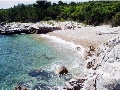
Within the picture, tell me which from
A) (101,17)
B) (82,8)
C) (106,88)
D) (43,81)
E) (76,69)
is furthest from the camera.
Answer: (82,8)

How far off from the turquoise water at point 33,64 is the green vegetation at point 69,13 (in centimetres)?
2537

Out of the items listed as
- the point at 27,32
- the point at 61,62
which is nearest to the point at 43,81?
the point at 61,62

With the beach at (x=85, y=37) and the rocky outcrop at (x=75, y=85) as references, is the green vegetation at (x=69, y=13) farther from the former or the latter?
the rocky outcrop at (x=75, y=85)

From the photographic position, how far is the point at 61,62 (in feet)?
140

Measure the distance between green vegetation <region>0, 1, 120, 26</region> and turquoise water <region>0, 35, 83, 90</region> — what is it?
25.4m

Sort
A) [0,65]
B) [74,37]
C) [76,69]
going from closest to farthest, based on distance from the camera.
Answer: [76,69] → [0,65] → [74,37]

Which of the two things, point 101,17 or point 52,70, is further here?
point 101,17

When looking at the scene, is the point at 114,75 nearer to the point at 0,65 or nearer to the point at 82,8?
the point at 0,65

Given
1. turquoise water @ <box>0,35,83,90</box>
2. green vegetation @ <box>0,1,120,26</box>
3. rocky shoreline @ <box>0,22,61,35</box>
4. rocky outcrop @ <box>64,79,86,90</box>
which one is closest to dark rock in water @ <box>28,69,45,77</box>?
turquoise water @ <box>0,35,83,90</box>

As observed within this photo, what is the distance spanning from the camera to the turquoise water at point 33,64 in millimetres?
32594

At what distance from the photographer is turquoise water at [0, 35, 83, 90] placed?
1283 inches

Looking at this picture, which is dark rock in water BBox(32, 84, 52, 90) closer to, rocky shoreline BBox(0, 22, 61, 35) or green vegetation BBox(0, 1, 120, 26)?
green vegetation BBox(0, 1, 120, 26)

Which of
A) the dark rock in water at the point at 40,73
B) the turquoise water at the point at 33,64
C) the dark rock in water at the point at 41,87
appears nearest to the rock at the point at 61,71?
the turquoise water at the point at 33,64

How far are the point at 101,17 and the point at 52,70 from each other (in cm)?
4733
